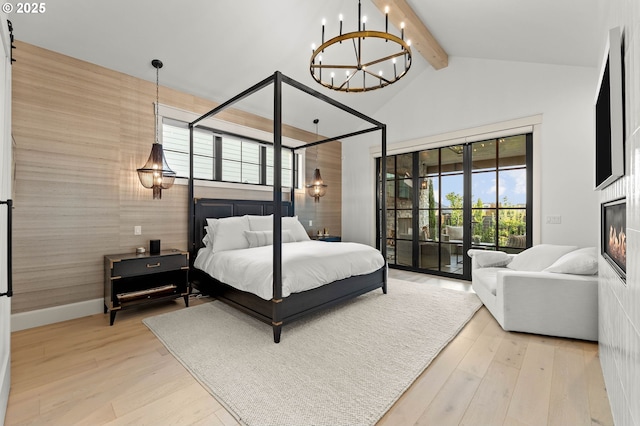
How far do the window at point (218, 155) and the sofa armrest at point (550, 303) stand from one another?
11.9 feet

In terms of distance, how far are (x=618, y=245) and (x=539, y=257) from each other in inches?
78.0

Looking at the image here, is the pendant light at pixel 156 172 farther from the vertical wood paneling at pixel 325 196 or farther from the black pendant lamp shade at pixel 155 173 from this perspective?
the vertical wood paneling at pixel 325 196

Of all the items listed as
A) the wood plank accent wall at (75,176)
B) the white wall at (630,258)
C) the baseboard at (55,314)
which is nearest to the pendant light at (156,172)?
the wood plank accent wall at (75,176)

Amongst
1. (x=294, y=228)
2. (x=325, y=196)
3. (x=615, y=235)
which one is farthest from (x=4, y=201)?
(x=325, y=196)

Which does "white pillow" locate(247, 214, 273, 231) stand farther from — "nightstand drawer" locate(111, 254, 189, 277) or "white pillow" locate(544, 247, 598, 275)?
"white pillow" locate(544, 247, 598, 275)

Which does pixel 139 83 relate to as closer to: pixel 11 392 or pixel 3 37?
pixel 3 37

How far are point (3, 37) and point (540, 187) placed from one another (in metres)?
5.24

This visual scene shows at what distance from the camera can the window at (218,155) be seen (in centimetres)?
381

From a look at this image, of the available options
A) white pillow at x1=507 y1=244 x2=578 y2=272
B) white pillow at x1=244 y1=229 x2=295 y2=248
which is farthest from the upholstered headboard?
white pillow at x1=507 y1=244 x2=578 y2=272

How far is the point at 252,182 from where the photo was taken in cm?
464

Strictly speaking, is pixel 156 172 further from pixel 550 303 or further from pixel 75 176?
pixel 550 303

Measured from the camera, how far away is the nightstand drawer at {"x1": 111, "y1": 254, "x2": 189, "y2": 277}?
2854 mm

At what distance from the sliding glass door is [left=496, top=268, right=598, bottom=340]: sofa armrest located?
1777 millimetres

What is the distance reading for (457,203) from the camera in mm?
4688
